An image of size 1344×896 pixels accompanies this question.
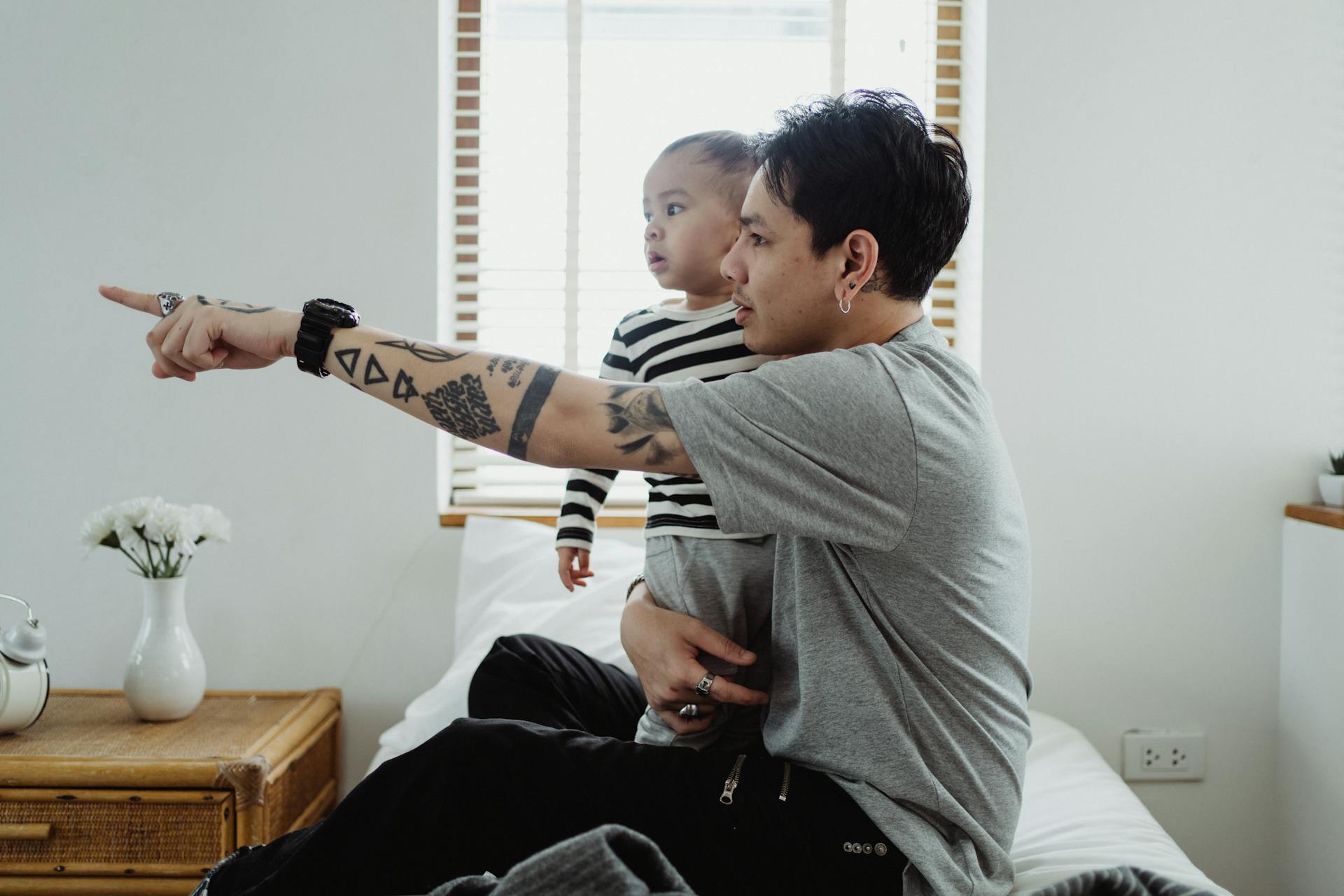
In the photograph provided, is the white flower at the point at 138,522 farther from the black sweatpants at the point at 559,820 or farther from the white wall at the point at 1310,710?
the white wall at the point at 1310,710

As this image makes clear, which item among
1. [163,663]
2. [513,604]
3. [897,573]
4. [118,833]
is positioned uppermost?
Result: [897,573]

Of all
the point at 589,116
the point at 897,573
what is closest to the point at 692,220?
the point at 897,573

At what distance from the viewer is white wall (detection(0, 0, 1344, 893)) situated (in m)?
2.00

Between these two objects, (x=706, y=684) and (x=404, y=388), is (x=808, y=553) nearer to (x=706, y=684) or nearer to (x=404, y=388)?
(x=706, y=684)

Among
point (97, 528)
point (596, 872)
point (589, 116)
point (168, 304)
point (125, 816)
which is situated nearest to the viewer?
point (596, 872)

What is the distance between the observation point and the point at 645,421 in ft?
3.05

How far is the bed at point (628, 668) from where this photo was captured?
1.21 meters

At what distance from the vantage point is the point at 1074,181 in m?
2.00

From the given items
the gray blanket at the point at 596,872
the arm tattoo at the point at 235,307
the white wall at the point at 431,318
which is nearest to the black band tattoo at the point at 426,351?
the arm tattoo at the point at 235,307

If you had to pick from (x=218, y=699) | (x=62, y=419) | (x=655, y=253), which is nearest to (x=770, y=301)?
(x=655, y=253)

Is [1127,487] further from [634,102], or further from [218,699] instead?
[218,699]

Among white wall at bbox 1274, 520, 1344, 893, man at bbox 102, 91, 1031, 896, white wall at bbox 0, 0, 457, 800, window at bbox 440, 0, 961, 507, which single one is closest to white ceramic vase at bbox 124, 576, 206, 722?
white wall at bbox 0, 0, 457, 800

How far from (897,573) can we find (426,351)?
0.53 m

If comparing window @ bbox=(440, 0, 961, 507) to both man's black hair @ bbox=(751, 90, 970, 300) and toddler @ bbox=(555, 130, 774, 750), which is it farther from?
man's black hair @ bbox=(751, 90, 970, 300)
